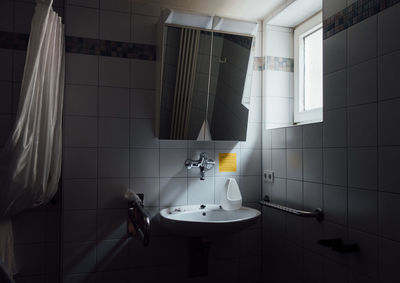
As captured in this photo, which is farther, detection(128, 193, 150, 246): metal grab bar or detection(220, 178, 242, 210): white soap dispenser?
detection(220, 178, 242, 210): white soap dispenser

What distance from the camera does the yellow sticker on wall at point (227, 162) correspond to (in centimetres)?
222

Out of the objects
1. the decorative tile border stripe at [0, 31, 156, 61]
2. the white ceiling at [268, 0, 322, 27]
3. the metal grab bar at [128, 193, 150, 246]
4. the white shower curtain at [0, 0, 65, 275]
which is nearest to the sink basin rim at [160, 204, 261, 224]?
the metal grab bar at [128, 193, 150, 246]

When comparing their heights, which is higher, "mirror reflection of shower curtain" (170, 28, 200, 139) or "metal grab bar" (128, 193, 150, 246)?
"mirror reflection of shower curtain" (170, 28, 200, 139)

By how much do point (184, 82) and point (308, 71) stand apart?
87 centimetres

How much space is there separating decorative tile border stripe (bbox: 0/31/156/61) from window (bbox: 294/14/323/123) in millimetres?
1024

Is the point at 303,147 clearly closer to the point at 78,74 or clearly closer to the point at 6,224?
the point at 78,74

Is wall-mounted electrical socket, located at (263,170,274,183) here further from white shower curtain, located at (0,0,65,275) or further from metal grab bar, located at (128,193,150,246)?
white shower curtain, located at (0,0,65,275)

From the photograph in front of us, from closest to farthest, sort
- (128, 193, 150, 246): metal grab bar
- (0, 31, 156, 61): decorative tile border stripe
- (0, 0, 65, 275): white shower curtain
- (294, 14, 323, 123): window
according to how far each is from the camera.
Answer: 1. (0, 0, 65, 275): white shower curtain
2. (128, 193, 150, 246): metal grab bar
3. (0, 31, 156, 61): decorative tile border stripe
4. (294, 14, 323, 123): window

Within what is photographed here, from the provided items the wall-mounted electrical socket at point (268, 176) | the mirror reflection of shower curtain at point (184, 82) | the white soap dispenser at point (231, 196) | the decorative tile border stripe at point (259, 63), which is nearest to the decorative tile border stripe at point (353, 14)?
the decorative tile border stripe at point (259, 63)

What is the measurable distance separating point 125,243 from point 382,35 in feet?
5.88

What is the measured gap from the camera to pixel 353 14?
151 centimetres

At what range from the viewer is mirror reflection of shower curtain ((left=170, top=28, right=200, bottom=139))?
6.33 feet

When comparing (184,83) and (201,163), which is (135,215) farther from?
(184,83)

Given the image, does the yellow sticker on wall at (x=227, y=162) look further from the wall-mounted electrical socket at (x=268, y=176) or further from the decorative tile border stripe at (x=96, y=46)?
the decorative tile border stripe at (x=96, y=46)
